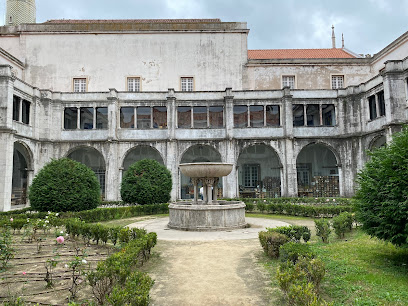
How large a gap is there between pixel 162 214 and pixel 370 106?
16.5 metres

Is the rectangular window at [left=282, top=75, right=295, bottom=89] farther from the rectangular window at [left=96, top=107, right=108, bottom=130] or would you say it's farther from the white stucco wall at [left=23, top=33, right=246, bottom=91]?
the rectangular window at [left=96, top=107, right=108, bottom=130]

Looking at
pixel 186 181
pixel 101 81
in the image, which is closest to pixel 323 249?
pixel 186 181

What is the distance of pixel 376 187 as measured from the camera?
626 centimetres

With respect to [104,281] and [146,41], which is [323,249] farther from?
[146,41]

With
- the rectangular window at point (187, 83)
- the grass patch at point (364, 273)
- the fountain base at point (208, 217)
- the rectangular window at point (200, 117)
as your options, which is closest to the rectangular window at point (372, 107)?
the rectangular window at point (200, 117)

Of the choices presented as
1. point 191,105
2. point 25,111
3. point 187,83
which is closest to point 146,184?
point 191,105

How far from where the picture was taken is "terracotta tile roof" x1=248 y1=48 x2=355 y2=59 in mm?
30734

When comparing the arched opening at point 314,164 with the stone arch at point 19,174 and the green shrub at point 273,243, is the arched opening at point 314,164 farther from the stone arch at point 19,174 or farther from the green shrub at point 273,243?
the stone arch at point 19,174

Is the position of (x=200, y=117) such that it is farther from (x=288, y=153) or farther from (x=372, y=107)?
(x=372, y=107)

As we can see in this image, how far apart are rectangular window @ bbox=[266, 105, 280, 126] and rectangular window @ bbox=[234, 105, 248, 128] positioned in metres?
1.71

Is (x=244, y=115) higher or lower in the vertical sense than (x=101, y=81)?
lower

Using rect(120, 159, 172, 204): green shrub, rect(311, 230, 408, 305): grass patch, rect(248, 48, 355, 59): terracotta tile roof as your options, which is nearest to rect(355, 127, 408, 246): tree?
rect(311, 230, 408, 305): grass patch

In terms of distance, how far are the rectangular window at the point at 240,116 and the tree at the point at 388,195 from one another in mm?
18195

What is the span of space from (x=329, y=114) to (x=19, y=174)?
2594 centimetres
